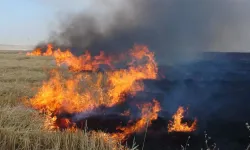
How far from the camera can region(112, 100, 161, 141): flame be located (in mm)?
10553

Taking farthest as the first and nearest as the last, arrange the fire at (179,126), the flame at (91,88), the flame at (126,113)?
the flame at (91,88), the flame at (126,113), the fire at (179,126)

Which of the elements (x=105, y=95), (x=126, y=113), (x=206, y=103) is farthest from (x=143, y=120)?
(x=206, y=103)

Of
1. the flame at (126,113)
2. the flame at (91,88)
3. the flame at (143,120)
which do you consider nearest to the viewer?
the flame at (143,120)

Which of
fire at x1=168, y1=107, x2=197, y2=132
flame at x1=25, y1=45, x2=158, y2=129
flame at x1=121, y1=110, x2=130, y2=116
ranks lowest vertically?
fire at x1=168, y1=107, x2=197, y2=132

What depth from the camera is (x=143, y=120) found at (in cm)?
1115

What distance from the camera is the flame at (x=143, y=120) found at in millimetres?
10553

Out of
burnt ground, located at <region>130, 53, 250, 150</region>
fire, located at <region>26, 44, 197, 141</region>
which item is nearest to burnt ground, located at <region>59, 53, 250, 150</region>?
burnt ground, located at <region>130, 53, 250, 150</region>

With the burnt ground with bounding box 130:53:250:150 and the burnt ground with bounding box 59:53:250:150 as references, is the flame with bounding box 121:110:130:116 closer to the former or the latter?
the burnt ground with bounding box 59:53:250:150

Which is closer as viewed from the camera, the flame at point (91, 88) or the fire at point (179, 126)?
the fire at point (179, 126)

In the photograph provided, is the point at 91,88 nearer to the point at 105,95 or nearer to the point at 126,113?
the point at 105,95

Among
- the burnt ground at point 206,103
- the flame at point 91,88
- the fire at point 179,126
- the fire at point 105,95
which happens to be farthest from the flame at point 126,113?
the fire at point 179,126

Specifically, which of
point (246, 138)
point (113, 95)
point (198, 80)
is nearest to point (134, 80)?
point (113, 95)

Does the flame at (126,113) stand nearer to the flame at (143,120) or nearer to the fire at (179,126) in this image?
the flame at (143,120)

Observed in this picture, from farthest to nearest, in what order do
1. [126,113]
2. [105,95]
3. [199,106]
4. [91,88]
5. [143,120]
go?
[91,88], [105,95], [199,106], [126,113], [143,120]
